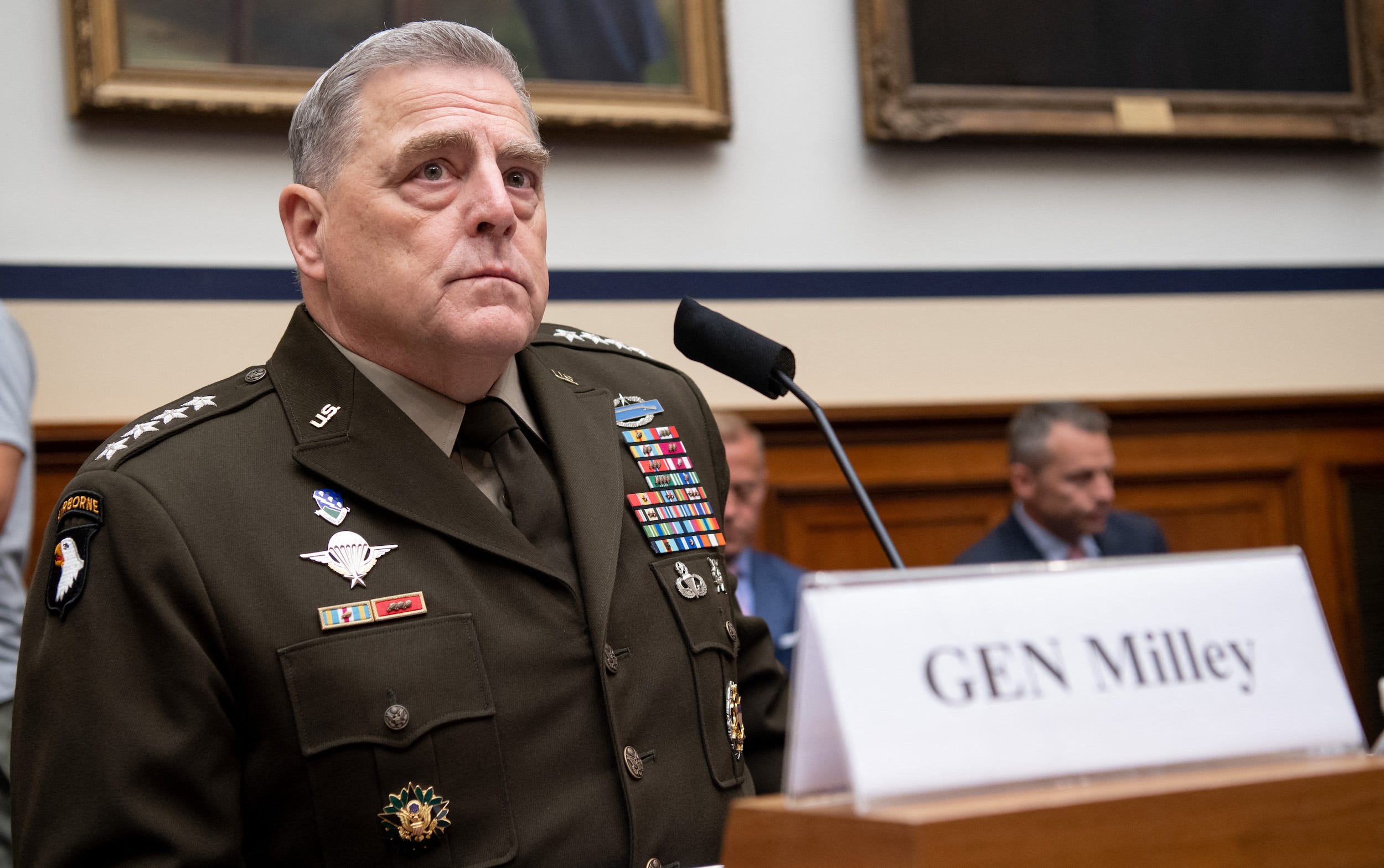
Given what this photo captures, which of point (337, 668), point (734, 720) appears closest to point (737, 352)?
point (734, 720)

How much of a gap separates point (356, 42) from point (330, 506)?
6.71 ft

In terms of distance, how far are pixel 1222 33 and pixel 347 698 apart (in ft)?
11.1

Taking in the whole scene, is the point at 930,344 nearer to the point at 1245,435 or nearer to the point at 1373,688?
the point at 1245,435

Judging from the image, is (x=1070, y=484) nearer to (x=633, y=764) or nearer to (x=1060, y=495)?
(x=1060, y=495)

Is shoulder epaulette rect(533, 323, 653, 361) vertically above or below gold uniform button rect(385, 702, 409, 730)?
above

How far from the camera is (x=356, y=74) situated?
61.6 inches

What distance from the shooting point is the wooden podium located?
0.77 meters

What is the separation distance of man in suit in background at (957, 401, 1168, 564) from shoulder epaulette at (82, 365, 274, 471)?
2260 millimetres

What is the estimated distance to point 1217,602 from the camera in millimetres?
943

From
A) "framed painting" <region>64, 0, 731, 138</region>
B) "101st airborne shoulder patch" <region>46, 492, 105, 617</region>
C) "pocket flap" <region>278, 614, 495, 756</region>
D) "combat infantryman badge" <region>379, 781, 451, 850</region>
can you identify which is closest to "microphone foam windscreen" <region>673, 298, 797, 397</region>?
"pocket flap" <region>278, 614, 495, 756</region>

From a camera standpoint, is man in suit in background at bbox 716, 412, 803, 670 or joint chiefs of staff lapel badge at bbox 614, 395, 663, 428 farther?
man in suit in background at bbox 716, 412, 803, 670

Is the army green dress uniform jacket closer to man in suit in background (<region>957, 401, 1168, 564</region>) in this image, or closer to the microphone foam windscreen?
the microphone foam windscreen

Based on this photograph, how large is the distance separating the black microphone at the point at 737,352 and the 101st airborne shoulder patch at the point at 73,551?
63cm

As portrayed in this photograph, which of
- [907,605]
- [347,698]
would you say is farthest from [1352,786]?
[347,698]
